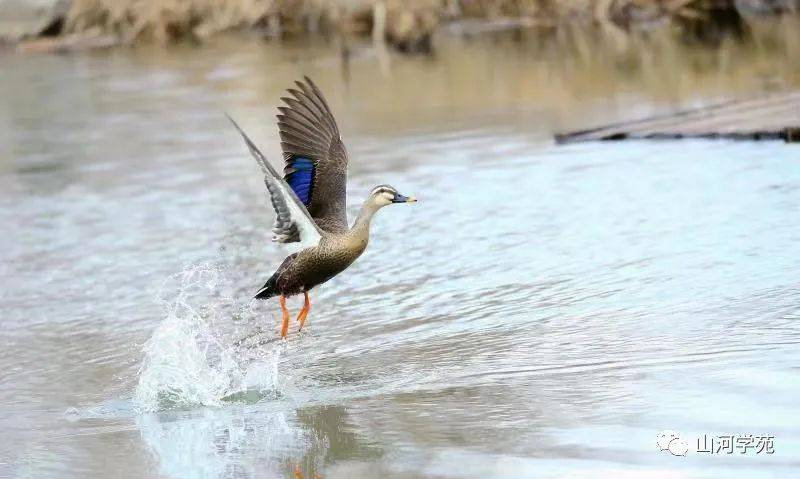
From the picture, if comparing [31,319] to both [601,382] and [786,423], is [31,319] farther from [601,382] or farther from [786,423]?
[786,423]

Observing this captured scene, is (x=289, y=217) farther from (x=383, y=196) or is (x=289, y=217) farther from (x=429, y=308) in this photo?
(x=429, y=308)

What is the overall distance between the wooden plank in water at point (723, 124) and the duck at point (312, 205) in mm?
5353

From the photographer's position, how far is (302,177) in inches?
317

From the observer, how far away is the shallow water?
6.16m

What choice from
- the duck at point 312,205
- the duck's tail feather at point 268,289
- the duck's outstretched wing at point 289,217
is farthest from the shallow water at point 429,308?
the duck's outstretched wing at point 289,217

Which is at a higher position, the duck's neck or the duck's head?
the duck's head

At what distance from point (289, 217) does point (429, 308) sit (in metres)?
1.43

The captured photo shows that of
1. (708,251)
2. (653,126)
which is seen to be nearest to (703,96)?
(653,126)

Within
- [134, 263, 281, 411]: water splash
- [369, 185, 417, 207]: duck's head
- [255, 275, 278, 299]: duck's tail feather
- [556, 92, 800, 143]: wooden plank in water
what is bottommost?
[556, 92, 800, 143]: wooden plank in water

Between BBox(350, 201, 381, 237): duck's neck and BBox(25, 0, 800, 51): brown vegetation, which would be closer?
BBox(350, 201, 381, 237): duck's neck

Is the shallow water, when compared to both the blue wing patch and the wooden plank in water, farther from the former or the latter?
the blue wing patch

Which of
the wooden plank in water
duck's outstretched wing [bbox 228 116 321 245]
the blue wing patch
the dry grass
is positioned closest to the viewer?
duck's outstretched wing [bbox 228 116 321 245]

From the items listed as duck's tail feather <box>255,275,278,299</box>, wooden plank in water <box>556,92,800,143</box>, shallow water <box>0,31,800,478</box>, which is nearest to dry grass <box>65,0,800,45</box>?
wooden plank in water <box>556,92,800,143</box>

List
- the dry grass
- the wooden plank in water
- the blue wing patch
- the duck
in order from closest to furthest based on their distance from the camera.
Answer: the duck, the blue wing patch, the wooden plank in water, the dry grass
